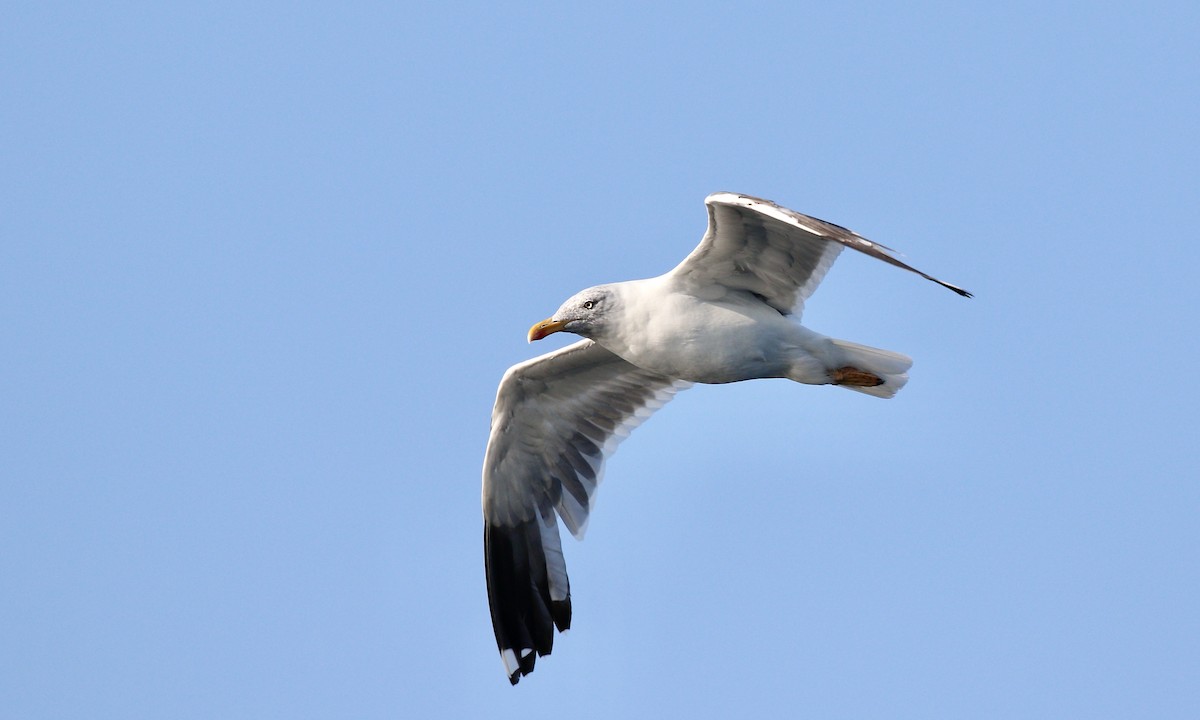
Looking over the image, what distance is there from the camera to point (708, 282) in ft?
32.5

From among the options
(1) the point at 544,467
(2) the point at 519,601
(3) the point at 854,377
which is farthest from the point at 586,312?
(2) the point at 519,601

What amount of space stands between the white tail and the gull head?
156 centimetres

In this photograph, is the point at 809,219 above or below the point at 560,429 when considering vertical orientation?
above

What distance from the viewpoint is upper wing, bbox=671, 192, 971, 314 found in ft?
30.3

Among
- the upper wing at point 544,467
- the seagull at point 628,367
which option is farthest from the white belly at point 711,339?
the upper wing at point 544,467

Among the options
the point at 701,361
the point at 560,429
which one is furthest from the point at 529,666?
the point at 701,361

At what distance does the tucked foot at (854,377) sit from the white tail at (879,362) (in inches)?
1.0

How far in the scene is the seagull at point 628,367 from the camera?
972 cm

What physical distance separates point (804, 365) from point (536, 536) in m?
3.09

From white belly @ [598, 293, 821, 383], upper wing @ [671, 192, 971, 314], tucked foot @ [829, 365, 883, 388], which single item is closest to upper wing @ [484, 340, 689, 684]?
white belly @ [598, 293, 821, 383]

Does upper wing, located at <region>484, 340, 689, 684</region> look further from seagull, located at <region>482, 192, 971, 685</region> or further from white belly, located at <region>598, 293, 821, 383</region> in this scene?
white belly, located at <region>598, 293, 821, 383</region>

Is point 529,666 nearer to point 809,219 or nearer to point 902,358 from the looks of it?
point 902,358

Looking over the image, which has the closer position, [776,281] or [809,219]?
[809,219]

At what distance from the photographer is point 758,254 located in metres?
9.76
